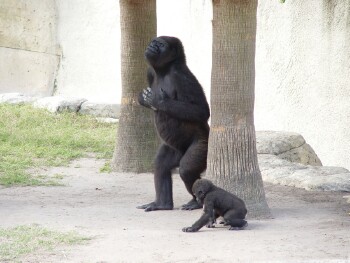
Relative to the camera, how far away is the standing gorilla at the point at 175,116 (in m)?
8.04

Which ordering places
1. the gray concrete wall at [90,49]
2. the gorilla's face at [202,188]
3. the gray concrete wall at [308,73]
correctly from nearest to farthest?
1. the gorilla's face at [202,188]
2. the gray concrete wall at [308,73]
3. the gray concrete wall at [90,49]

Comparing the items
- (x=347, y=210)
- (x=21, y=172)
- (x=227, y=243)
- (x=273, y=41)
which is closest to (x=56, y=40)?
(x=273, y=41)

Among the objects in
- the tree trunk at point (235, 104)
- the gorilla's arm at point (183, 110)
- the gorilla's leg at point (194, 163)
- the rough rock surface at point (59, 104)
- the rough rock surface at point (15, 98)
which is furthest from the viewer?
the rough rock surface at point (15, 98)

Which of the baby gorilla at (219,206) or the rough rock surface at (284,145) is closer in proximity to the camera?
the baby gorilla at (219,206)

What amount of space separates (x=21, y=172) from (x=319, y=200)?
12.9 ft

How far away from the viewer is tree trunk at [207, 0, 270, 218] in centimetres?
751

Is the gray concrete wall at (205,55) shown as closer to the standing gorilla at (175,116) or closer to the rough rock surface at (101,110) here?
the rough rock surface at (101,110)

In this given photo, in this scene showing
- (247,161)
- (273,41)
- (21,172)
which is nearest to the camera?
(247,161)

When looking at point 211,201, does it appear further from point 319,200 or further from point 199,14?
point 199,14

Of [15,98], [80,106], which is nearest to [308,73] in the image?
[80,106]

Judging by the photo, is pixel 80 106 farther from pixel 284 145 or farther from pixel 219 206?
pixel 219 206

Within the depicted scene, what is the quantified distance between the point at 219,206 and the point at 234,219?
177mm

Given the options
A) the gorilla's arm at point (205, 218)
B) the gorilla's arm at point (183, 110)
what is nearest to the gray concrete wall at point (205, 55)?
the gorilla's arm at point (183, 110)

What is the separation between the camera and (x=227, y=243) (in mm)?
6426
